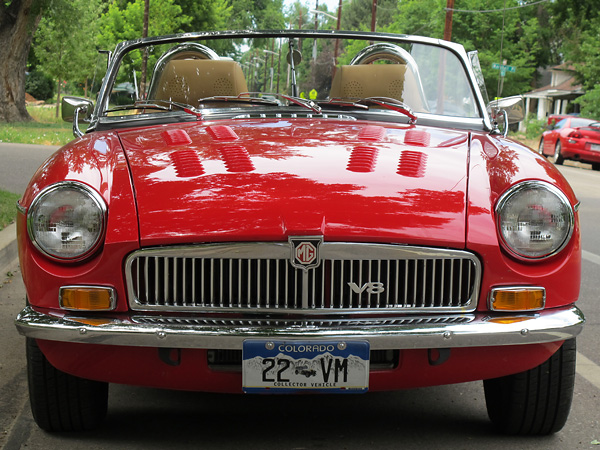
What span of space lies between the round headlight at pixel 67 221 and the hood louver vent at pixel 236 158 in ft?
1.65

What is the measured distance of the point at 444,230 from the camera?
3.05 m

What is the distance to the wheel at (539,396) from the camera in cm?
332

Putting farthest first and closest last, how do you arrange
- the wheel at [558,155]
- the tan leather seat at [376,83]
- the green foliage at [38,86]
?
the green foliage at [38,86]
the wheel at [558,155]
the tan leather seat at [376,83]

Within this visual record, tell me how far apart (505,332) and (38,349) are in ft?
5.24

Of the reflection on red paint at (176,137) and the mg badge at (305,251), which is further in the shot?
the reflection on red paint at (176,137)

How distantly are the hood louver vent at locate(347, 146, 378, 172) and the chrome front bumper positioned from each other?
0.61m

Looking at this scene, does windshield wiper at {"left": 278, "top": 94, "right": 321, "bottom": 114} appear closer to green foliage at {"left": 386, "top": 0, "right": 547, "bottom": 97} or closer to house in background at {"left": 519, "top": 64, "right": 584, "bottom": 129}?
green foliage at {"left": 386, "top": 0, "right": 547, "bottom": 97}

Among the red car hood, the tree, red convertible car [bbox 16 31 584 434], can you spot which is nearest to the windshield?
the red car hood

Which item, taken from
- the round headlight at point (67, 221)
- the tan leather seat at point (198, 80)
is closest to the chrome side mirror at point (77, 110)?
the tan leather seat at point (198, 80)

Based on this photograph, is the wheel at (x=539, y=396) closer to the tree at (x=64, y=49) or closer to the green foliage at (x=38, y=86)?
the tree at (x=64, y=49)

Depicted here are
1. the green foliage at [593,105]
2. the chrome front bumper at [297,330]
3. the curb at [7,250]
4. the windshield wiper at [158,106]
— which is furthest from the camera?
the green foliage at [593,105]

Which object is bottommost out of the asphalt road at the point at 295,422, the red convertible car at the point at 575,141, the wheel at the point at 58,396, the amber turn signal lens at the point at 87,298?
the red convertible car at the point at 575,141

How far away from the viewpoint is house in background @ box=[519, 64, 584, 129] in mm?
64188

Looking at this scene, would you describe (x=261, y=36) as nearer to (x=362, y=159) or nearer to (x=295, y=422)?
(x=362, y=159)
